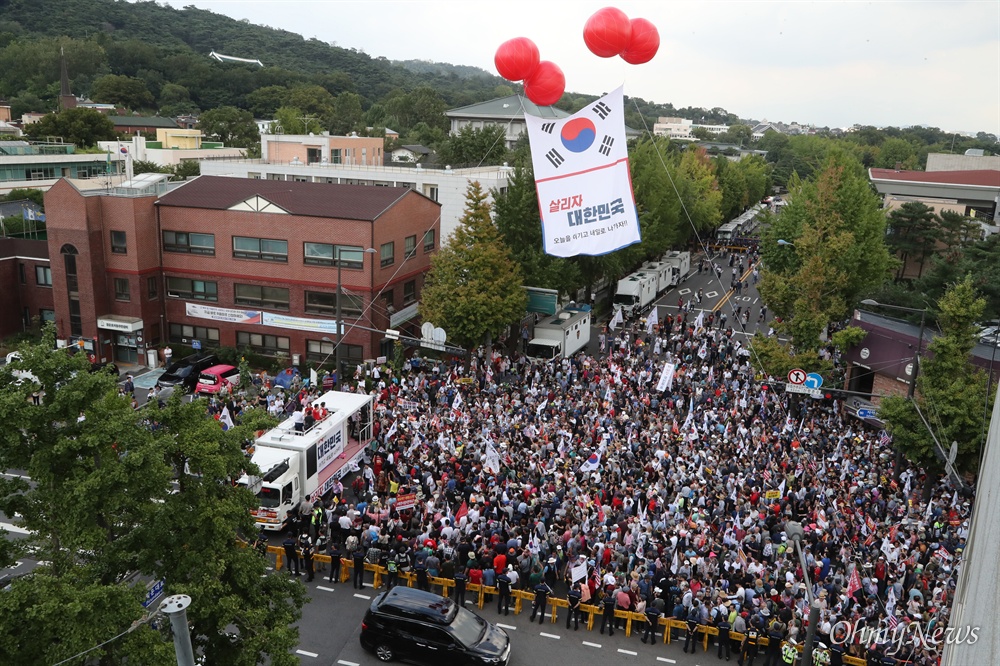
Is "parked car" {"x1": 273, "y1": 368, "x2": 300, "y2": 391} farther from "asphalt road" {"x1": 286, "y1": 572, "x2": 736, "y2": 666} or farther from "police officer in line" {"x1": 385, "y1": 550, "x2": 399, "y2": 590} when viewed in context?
"asphalt road" {"x1": 286, "y1": 572, "x2": 736, "y2": 666}

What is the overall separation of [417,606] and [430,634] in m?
0.63

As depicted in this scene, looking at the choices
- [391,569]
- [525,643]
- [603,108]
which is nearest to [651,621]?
[525,643]

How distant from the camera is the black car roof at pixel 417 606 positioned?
50.3 ft

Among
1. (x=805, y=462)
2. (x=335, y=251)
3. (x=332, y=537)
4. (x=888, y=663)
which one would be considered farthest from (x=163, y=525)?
(x=335, y=251)

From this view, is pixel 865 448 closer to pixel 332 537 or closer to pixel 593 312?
pixel 332 537

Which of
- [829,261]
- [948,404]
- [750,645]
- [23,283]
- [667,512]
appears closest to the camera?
[750,645]

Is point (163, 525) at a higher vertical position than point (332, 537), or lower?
higher

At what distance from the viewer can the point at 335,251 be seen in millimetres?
34844

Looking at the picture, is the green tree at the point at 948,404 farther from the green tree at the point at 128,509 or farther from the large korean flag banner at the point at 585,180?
the green tree at the point at 128,509

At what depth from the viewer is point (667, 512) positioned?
20.0m

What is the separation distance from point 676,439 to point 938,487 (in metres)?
7.82

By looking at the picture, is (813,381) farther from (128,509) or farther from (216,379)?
(216,379)

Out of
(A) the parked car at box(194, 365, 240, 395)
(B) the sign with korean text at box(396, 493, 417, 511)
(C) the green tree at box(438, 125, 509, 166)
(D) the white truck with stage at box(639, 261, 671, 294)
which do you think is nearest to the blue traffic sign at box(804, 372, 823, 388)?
(B) the sign with korean text at box(396, 493, 417, 511)

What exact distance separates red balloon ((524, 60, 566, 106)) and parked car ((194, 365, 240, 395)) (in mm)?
18050
